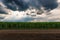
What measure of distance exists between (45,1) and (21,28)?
582cm

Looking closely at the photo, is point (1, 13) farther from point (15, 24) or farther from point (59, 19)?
point (59, 19)

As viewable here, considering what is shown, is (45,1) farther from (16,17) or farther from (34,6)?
(16,17)

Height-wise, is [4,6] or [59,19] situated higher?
[4,6]

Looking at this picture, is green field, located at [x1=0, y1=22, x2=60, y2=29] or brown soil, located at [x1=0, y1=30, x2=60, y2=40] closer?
brown soil, located at [x1=0, y1=30, x2=60, y2=40]

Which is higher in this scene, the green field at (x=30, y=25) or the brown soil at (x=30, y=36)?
the green field at (x=30, y=25)

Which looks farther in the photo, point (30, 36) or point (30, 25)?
point (30, 25)

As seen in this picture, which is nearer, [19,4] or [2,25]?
[2,25]

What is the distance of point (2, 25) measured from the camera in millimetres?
28891

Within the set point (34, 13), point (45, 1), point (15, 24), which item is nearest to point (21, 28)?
point (15, 24)

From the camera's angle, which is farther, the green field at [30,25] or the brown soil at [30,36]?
the green field at [30,25]

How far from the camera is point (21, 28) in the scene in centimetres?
2902

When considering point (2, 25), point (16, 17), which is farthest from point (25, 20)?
point (2, 25)

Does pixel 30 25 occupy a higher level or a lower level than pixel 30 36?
higher

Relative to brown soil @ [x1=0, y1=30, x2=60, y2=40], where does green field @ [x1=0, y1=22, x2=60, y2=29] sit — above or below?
above
